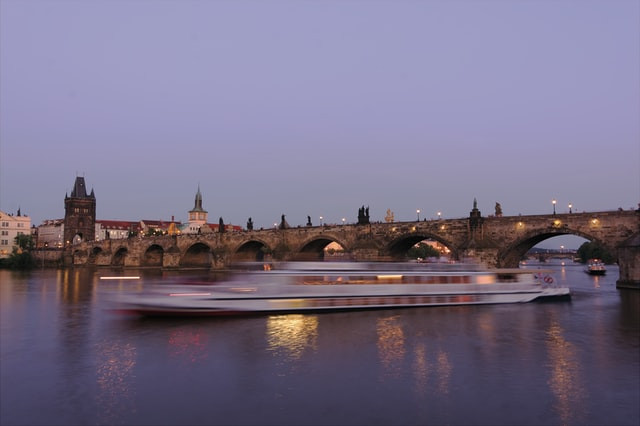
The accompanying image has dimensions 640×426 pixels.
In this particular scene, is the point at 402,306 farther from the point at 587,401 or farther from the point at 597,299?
the point at 587,401

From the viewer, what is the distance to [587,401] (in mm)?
13586

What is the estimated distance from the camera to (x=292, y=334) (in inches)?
924

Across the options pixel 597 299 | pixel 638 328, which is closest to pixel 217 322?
pixel 638 328

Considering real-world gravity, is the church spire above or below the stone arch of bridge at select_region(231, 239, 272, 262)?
above

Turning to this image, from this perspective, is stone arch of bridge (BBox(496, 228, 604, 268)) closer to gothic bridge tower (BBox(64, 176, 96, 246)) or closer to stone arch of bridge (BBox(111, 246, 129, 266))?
stone arch of bridge (BBox(111, 246, 129, 266))

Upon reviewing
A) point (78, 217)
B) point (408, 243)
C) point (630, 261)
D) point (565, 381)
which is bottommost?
point (565, 381)

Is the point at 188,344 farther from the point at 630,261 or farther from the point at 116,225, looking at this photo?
the point at 116,225

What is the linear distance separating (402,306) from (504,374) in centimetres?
1721

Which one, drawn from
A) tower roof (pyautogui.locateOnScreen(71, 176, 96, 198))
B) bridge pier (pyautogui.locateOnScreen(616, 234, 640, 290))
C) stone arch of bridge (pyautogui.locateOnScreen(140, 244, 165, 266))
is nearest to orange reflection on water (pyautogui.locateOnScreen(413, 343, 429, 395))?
bridge pier (pyautogui.locateOnScreen(616, 234, 640, 290))

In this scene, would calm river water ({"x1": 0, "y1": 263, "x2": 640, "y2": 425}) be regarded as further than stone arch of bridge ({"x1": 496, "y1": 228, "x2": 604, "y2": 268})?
No

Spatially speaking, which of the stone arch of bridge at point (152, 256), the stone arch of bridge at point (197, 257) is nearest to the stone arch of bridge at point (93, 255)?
the stone arch of bridge at point (152, 256)

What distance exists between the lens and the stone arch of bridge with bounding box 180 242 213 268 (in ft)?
309

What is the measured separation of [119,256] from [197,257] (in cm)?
3304

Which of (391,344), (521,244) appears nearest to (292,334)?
(391,344)
